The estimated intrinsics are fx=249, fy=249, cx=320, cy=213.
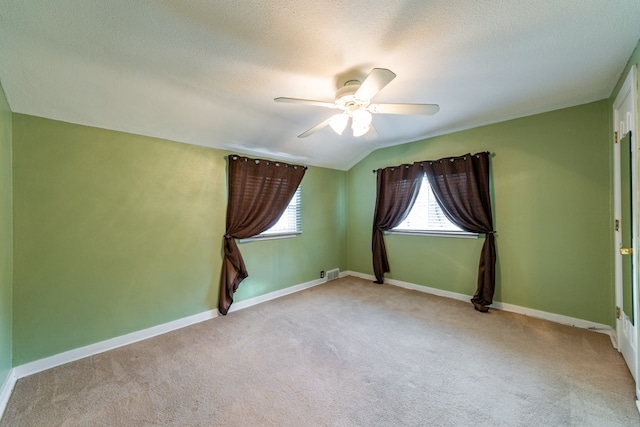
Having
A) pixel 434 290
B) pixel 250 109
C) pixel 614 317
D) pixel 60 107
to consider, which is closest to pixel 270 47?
pixel 250 109

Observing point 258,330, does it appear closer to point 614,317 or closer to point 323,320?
point 323,320

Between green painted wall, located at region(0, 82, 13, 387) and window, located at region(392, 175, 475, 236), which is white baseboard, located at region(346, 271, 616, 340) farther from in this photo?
green painted wall, located at region(0, 82, 13, 387)

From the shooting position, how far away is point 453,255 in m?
3.47

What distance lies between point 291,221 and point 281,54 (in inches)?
102

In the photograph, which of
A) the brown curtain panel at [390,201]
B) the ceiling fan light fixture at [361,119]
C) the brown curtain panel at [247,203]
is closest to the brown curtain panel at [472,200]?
the brown curtain panel at [390,201]

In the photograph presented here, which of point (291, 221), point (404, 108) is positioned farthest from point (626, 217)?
point (291, 221)

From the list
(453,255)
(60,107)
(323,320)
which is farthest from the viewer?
(453,255)

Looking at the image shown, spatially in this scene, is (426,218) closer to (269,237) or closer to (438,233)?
(438,233)

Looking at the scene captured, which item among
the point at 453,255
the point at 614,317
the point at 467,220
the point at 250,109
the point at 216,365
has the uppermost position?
the point at 250,109

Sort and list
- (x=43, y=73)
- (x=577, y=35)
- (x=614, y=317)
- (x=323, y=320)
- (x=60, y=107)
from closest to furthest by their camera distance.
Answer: (x=577, y=35) → (x=43, y=73) → (x=60, y=107) → (x=614, y=317) → (x=323, y=320)

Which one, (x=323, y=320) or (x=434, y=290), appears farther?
(x=434, y=290)

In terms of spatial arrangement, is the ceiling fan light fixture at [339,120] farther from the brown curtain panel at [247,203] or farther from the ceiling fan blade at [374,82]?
the brown curtain panel at [247,203]

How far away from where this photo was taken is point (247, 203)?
10.7 feet

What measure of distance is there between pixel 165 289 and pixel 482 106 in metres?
3.91
